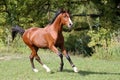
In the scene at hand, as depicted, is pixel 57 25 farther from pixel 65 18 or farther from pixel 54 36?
pixel 65 18

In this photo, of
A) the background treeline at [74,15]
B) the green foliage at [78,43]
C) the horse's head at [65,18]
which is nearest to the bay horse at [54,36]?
the horse's head at [65,18]

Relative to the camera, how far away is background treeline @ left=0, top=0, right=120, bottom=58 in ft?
66.9

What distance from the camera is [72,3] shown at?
21453mm

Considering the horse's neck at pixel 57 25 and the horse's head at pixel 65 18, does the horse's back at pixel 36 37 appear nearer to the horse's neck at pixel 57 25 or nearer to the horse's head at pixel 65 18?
the horse's neck at pixel 57 25

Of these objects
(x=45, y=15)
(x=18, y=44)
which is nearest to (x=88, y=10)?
(x=45, y=15)

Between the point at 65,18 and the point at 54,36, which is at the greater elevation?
the point at 65,18

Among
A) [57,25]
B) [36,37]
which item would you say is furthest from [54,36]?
[36,37]

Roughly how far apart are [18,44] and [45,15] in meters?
2.41

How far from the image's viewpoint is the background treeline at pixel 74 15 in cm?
2039

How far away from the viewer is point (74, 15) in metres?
22.6

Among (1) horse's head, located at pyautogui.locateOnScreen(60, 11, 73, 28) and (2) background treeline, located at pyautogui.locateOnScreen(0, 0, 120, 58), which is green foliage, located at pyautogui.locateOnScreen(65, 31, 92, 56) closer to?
(2) background treeline, located at pyautogui.locateOnScreen(0, 0, 120, 58)

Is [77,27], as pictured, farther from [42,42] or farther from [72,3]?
[42,42]

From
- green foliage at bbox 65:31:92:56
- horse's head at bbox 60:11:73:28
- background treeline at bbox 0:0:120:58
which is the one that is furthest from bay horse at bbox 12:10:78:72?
green foliage at bbox 65:31:92:56

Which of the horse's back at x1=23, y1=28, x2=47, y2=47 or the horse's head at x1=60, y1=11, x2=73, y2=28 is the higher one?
the horse's head at x1=60, y1=11, x2=73, y2=28
